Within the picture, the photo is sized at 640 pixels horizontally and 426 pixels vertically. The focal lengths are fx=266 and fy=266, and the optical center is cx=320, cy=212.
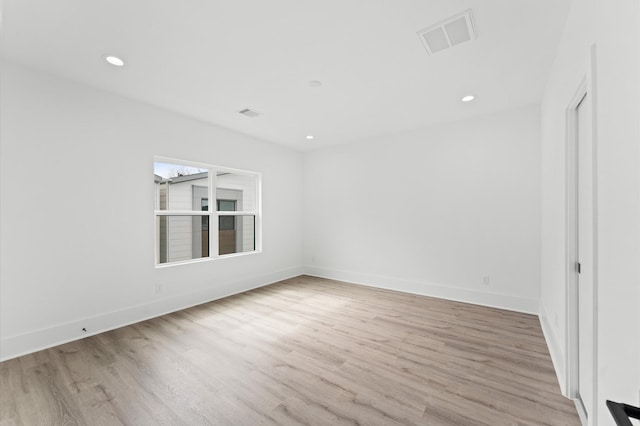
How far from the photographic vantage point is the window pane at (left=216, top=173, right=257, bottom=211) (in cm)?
455

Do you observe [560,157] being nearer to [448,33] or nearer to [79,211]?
[448,33]

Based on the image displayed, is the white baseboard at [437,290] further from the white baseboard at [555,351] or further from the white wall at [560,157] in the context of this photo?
the white wall at [560,157]

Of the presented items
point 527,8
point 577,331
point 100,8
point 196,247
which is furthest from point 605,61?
point 196,247

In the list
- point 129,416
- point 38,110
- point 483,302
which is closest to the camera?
point 129,416

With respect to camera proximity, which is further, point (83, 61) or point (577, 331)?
point (83, 61)

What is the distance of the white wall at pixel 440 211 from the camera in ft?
11.9

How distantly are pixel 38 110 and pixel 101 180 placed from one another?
0.83 metres

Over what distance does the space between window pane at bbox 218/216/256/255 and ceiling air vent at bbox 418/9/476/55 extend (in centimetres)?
374

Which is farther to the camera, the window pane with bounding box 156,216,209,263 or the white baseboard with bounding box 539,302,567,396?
the window pane with bounding box 156,216,209,263

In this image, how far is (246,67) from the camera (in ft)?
8.58

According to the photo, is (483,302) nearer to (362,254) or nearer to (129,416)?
(362,254)

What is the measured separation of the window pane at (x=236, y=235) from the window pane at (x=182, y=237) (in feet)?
0.95

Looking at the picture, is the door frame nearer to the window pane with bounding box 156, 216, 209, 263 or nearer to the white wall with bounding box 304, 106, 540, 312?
the white wall with bounding box 304, 106, 540, 312

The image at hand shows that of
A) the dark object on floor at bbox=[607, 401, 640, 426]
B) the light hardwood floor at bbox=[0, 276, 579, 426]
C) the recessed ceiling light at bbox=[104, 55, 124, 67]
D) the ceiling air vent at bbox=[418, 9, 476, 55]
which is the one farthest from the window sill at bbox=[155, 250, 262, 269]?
the dark object on floor at bbox=[607, 401, 640, 426]
